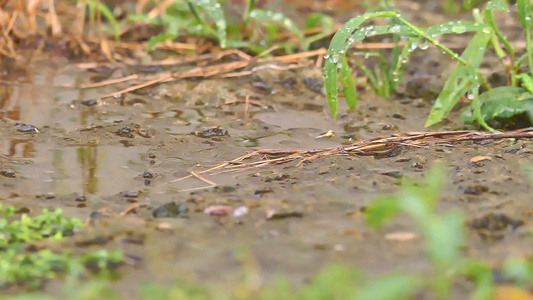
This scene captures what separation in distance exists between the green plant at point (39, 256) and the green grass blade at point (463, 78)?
1.54 m

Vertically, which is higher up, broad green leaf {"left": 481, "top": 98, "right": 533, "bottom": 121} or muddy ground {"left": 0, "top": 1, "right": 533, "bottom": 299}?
broad green leaf {"left": 481, "top": 98, "right": 533, "bottom": 121}

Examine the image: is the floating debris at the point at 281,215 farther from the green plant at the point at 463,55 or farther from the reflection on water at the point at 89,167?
the green plant at the point at 463,55

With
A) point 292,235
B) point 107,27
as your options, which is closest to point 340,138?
point 292,235

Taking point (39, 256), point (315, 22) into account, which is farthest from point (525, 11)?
point (39, 256)

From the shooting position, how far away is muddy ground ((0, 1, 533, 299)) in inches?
60.0

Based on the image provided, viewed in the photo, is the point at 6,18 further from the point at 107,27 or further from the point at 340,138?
the point at 340,138

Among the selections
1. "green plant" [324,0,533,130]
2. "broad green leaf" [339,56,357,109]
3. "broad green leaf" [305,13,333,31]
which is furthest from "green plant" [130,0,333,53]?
"green plant" [324,0,533,130]

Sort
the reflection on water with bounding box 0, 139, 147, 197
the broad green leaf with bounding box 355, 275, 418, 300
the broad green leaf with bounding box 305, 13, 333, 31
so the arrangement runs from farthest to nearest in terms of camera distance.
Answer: the broad green leaf with bounding box 305, 13, 333, 31 → the reflection on water with bounding box 0, 139, 147, 197 → the broad green leaf with bounding box 355, 275, 418, 300

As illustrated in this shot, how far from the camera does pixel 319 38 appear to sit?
3689 mm

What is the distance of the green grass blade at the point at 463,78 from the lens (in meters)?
2.51

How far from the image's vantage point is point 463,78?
2535mm

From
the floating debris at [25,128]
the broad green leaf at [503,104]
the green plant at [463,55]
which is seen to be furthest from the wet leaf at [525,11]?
the floating debris at [25,128]

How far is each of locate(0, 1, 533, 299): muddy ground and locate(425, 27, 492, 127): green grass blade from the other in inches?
5.2

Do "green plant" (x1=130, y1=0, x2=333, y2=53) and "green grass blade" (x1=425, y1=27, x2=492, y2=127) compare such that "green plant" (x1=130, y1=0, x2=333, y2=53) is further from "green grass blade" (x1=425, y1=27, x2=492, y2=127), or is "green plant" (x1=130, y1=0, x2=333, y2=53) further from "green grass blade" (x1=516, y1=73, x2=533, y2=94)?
"green grass blade" (x1=516, y1=73, x2=533, y2=94)
